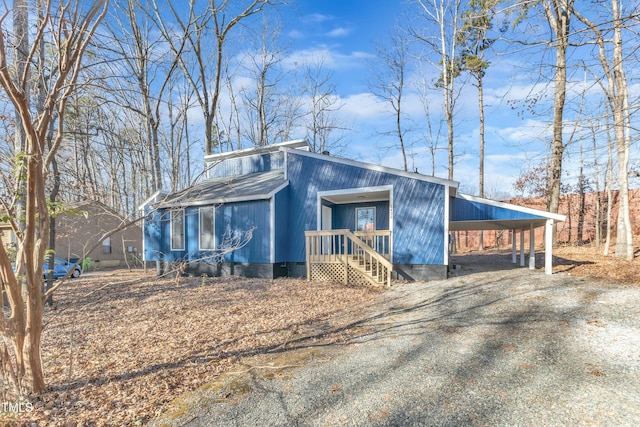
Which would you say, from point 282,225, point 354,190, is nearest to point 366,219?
point 354,190

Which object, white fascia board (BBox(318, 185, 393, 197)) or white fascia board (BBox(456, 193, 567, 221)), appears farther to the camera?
white fascia board (BBox(318, 185, 393, 197))

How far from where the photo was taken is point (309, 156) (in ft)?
36.1

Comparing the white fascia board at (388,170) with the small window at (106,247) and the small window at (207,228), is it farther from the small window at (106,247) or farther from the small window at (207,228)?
the small window at (106,247)

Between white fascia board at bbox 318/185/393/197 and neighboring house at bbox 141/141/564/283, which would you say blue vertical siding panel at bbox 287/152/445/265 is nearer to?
neighboring house at bbox 141/141/564/283

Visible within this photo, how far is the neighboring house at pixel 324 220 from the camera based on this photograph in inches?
364

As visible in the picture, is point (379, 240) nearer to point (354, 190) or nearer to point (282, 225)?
point (354, 190)

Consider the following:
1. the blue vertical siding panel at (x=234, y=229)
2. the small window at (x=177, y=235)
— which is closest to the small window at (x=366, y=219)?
the blue vertical siding panel at (x=234, y=229)

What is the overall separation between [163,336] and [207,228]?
6993 mm

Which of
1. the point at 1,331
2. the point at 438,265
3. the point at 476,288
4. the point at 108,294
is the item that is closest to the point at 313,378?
the point at 1,331

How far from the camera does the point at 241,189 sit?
11.6m

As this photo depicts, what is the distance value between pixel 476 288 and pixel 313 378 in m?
5.63

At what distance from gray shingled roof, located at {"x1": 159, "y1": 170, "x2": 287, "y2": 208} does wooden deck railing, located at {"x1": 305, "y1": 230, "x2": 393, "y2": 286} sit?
7.40 feet

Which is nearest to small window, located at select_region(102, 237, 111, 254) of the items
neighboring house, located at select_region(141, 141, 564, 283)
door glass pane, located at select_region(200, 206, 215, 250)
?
neighboring house, located at select_region(141, 141, 564, 283)

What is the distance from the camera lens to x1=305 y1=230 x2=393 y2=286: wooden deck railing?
8969 mm
